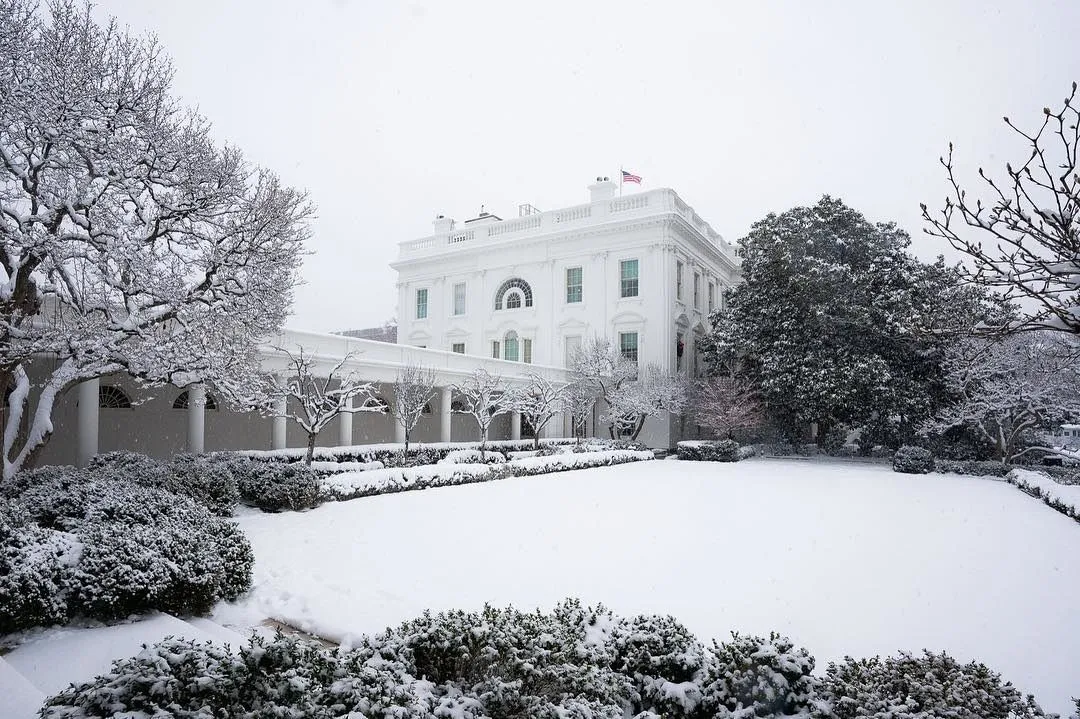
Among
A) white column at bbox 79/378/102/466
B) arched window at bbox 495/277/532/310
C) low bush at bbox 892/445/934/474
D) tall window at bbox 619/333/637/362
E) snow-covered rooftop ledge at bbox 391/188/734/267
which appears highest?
snow-covered rooftop ledge at bbox 391/188/734/267

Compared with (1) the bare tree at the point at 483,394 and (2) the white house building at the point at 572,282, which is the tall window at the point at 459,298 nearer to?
(2) the white house building at the point at 572,282

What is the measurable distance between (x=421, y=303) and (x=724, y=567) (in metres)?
35.7

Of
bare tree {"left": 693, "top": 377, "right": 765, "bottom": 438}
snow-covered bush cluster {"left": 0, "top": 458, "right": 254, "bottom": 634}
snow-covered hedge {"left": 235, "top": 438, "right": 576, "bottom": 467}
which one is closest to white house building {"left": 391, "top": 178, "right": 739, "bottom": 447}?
bare tree {"left": 693, "top": 377, "right": 765, "bottom": 438}

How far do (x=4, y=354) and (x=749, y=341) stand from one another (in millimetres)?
27075

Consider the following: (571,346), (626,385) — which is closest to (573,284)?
(571,346)

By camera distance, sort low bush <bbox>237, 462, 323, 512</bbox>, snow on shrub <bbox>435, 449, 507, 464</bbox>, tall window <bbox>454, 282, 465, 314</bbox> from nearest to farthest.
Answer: low bush <bbox>237, 462, 323, 512</bbox> < snow on shrub <bbox>435, 449, 507, 464</bbox> < tall window <bbox>454, 282, 465, 314</bbox>

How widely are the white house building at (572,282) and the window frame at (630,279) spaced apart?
61 mm

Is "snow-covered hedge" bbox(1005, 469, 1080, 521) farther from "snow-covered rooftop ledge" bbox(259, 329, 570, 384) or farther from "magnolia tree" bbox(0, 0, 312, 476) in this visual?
"snow-covered rooftop ledge" bbox(259, 329, 570, 384)

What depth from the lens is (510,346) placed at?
124ft

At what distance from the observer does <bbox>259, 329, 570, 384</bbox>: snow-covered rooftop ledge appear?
1867cm

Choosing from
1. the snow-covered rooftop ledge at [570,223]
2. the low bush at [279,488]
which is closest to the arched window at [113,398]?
the low bush at [279,488]

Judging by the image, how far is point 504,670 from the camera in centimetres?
349

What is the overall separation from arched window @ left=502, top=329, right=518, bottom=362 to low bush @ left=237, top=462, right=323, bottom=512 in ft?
83.4

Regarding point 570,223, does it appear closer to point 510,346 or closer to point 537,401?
point 510,346
